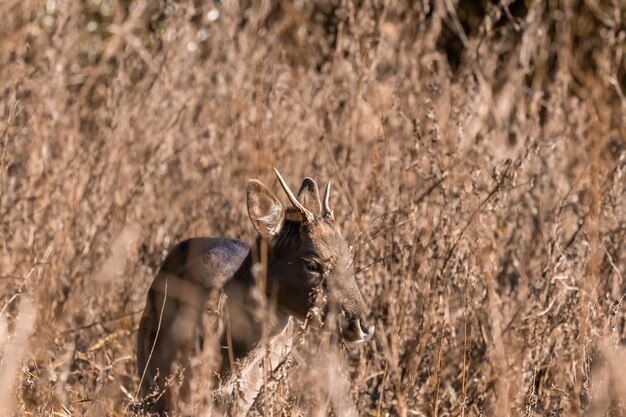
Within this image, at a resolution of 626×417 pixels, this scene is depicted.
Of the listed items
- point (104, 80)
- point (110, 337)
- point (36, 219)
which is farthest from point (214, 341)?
point (104, 80)

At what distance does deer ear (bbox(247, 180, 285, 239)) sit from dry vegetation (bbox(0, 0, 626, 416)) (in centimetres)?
35

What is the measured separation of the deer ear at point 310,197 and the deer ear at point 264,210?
0.30 meters

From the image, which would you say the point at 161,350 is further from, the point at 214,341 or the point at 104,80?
the point at 104,80

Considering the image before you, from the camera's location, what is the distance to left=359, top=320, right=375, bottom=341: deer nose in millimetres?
4270

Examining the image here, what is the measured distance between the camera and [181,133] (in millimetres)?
6848

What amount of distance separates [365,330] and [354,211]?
0.70 metres

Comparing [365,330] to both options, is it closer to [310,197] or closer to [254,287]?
[254,287]

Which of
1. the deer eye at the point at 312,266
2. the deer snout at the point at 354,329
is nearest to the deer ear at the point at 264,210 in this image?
the deer eye at the point at 312,266

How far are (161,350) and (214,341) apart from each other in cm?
41

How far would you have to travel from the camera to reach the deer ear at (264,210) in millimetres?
4480

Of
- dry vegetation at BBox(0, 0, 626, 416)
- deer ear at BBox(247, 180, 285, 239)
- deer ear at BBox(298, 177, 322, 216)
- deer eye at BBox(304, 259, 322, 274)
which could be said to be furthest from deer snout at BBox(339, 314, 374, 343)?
deer ear at BBox(298, 177, 322, 216)

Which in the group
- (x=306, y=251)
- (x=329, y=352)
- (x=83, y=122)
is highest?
(x=83, y=122)

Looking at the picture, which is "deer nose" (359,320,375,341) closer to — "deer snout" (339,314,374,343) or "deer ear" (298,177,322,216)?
"deer snout" (339,314,374,343)

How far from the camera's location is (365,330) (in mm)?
4293
